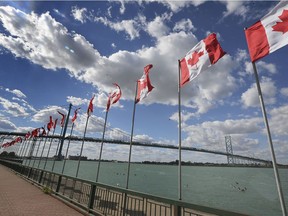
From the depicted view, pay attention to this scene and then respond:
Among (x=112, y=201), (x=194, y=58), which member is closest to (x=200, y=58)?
(x=194, y=58)

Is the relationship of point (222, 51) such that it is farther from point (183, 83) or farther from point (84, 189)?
point (84, 189)

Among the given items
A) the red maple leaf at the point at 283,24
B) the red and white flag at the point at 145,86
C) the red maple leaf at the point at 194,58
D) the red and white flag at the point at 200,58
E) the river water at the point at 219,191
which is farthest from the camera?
the river water at the point at 219,191

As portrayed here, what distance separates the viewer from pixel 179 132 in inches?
347

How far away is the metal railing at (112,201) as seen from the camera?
5731mm

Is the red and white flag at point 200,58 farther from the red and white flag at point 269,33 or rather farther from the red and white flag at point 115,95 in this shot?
the red and white flag at point 115,95

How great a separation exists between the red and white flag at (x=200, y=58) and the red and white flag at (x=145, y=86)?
2.29 meters

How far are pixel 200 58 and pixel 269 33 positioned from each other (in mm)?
2725

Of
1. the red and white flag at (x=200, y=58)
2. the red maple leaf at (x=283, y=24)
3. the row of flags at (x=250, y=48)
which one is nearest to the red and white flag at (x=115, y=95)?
the row of flags at (x=250, y=48)

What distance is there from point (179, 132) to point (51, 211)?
6034 millimetres

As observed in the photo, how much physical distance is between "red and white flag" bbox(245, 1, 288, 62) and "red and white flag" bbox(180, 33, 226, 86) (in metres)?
1.43

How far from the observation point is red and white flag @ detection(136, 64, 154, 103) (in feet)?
37.1

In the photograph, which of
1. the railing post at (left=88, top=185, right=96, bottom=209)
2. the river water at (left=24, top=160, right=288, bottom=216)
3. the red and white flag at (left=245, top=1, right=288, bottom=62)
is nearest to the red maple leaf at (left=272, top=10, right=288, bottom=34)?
the red and white flag at (left=245, top=1, right=288, bottom=62)

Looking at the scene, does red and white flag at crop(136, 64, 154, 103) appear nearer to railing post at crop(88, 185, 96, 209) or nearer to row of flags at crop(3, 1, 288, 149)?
row of flags at crop(3, 1, 288, 149)

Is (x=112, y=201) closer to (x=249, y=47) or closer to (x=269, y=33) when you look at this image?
(x=249, y=47)
